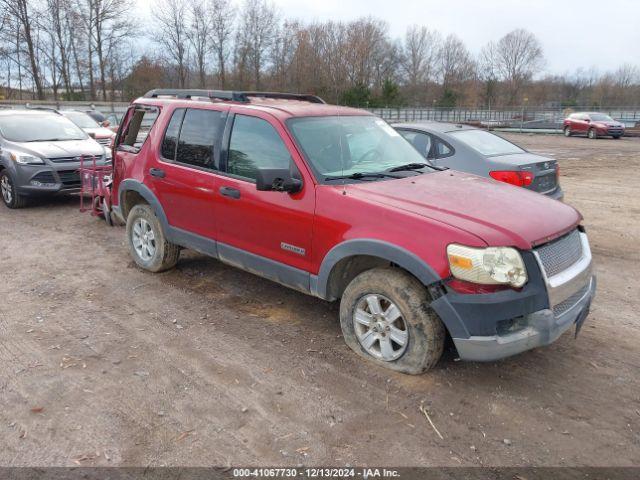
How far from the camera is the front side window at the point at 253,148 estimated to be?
14.6 ft

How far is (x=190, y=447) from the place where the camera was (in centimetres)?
305

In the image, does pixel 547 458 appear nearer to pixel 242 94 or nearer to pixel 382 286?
pixel 382 286

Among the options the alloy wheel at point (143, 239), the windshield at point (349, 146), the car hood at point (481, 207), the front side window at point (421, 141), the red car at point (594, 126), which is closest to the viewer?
the car hood at point (481, 207)

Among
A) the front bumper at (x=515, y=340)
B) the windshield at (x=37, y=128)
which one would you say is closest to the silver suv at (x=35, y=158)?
the windshield at (x=37, y=128)

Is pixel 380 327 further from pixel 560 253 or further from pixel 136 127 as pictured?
pixel 136 127

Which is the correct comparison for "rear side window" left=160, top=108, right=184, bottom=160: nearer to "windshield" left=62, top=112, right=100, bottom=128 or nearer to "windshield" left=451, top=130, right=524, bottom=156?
"windshield" left=451, top=130, right=524, bottom=156

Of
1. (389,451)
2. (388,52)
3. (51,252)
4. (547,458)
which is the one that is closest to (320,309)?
(389,451)

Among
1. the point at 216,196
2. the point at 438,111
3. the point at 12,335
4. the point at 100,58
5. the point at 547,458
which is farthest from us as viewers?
the point at 438,111

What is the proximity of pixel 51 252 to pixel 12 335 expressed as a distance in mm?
2709

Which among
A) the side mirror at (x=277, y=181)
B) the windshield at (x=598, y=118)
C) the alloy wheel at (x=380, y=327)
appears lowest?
the alloy wheel at (x=380, y=327)

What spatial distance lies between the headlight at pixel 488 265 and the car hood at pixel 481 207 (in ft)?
0.23

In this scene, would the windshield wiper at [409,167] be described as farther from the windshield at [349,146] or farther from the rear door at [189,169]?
the rear door at [189,169]

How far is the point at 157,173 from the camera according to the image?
217 inches

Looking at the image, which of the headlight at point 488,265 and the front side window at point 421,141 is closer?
the headlight at point 488,265
